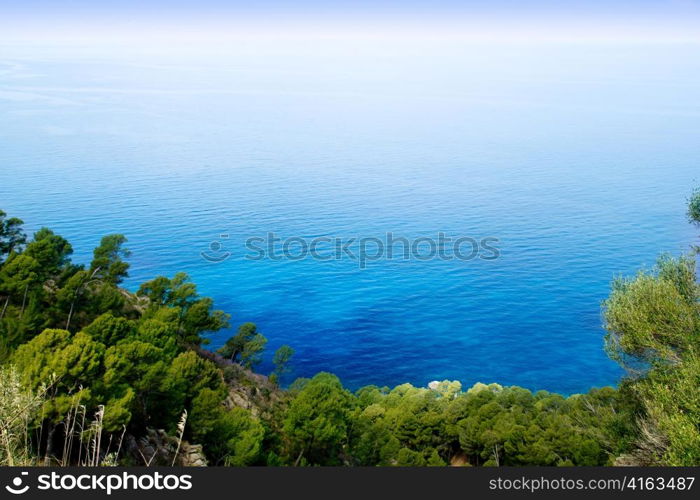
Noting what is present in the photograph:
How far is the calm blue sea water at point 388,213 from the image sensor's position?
57094mm

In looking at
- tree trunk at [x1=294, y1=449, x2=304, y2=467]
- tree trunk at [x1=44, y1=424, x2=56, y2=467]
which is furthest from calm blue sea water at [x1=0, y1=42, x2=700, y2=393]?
tree trunk at [x1=44, y1=424, x2=56, y2=467]

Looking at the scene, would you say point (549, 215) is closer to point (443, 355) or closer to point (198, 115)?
point (443, 355)

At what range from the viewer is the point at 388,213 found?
87.4 meters

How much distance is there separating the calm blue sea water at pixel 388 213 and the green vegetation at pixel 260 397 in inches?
456

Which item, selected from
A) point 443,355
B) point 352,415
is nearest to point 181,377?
point 352,415
